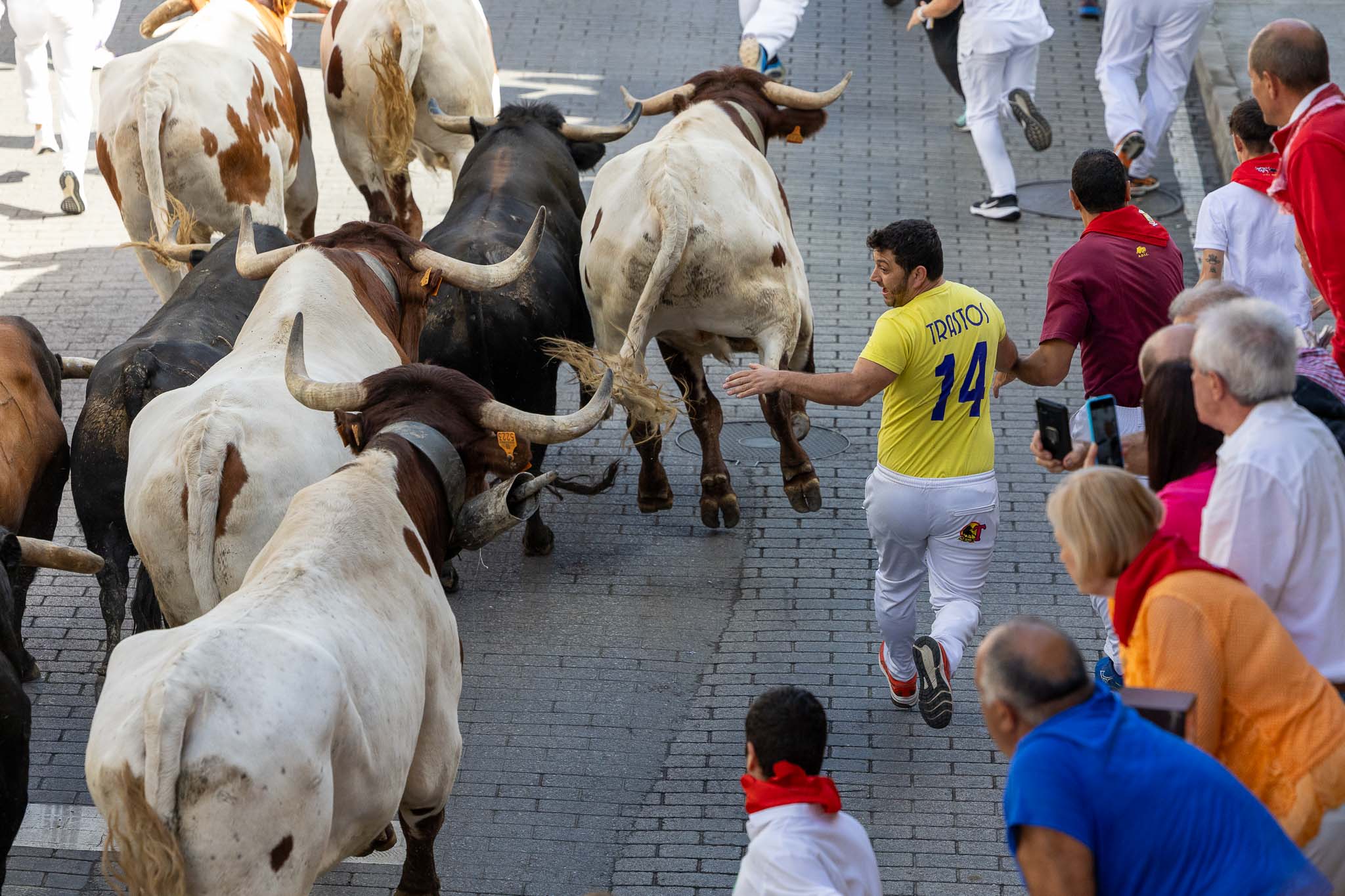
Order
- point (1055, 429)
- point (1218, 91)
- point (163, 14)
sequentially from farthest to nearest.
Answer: point (1218, 91) → point (163, 14) → point (1055, 429)

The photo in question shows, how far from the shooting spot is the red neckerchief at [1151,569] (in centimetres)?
343

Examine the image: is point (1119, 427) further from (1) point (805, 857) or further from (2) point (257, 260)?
(2) point (257, 260)

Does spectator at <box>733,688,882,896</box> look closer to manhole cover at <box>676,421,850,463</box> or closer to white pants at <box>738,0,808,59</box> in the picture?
manhole cover at <box>676,421,850,463</box>

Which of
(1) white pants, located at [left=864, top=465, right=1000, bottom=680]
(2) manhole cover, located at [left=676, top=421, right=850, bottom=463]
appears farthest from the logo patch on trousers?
(2) manhole cover, located at [left=676, top=421, right=850, bottom=463]

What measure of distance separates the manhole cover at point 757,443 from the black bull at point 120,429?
3096 millimetres

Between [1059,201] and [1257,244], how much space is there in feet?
17.0

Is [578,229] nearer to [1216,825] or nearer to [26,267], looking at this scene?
[26,267]

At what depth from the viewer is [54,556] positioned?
523cm

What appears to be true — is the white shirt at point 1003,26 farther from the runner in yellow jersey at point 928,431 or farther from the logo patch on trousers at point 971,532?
the logo patch on trousers at point 971,532

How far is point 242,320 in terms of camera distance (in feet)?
22.6

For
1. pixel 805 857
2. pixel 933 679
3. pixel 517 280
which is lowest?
pixel 933 679

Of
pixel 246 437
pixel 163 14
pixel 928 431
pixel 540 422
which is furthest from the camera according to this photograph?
pixel 163 14

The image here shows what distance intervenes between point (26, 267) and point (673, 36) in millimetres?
6409

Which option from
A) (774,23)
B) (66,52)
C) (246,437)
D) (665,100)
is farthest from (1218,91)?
(246,437)
